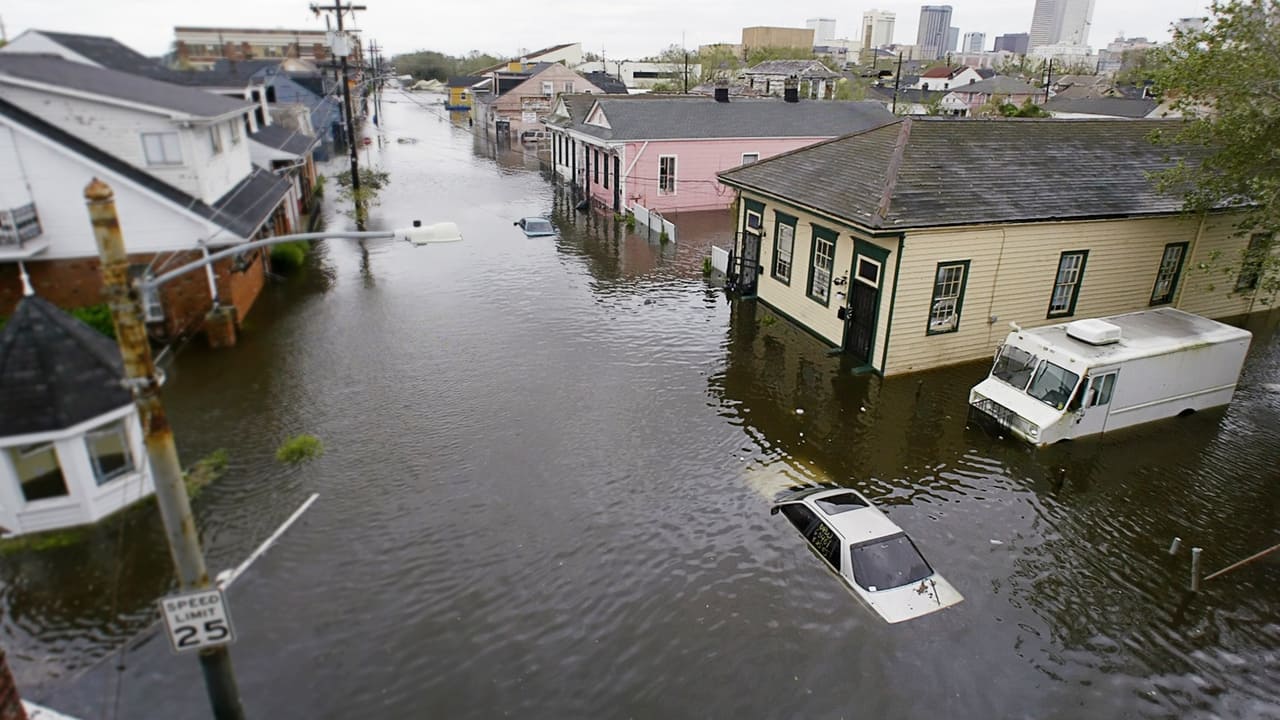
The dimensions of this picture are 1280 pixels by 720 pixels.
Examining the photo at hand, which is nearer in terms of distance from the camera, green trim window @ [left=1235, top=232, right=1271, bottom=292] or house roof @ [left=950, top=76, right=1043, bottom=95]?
green trim window @ [left=1235, top=232, right=1271, bottom=292]

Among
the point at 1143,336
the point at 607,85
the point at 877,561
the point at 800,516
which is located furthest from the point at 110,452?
the point at 607,85

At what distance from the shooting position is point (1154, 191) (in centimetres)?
1994

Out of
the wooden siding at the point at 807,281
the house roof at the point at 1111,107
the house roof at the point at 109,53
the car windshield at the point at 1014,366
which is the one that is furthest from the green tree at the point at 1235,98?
the house roof at the point at 1111,107

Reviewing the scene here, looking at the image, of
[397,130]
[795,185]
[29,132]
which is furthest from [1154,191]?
[397,130]

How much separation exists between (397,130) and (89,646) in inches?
3276

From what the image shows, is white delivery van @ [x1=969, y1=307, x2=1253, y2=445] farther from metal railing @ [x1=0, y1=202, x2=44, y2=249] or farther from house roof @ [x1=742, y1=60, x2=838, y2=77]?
house roof @ [x1=742, y1=60, x2=838, y2=77]

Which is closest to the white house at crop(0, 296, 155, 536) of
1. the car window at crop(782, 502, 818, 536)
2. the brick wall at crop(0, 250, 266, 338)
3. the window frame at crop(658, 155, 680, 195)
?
the brick wall at crop(0, 250, 266, 338)

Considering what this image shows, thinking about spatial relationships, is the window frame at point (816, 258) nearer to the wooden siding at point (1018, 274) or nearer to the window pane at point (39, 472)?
the wooden siding at point (1018, 274)

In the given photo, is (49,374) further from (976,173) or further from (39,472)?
(976,173)

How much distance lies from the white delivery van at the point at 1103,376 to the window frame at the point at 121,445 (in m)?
16.0

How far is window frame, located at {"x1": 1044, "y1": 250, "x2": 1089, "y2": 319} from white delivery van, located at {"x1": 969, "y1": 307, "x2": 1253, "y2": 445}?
2.67 m

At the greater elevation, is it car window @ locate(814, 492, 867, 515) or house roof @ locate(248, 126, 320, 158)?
house roof @ locate(248, 126, 320, 158)

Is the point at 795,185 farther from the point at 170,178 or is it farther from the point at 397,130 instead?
the point at 397,130

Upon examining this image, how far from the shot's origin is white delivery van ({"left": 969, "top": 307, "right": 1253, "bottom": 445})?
47.7ft
